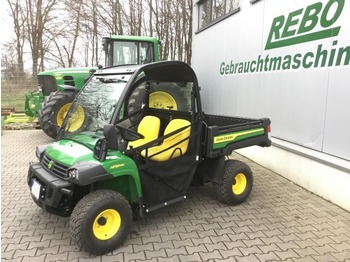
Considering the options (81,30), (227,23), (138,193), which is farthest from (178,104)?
(81,30)

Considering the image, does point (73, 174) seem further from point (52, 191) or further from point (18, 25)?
point (18, 25)

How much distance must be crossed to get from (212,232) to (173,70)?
1996mm

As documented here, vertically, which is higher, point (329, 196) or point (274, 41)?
point (274, 41)

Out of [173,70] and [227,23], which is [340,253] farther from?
[227,23]

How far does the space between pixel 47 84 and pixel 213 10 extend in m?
5.07

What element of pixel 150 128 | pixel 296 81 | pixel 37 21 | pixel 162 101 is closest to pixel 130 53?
pixel 162 101

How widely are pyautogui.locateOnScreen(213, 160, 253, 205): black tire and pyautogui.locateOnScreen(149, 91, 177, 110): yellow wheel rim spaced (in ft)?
3.67

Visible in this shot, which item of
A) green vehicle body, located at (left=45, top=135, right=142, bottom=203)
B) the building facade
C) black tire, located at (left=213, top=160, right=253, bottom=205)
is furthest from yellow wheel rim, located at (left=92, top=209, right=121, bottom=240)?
the building facade

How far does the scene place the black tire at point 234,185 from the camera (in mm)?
4320

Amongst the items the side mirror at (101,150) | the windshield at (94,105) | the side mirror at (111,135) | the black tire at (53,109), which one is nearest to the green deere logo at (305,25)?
the windshield at (94,105)

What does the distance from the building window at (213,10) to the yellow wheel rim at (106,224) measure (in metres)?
5.60

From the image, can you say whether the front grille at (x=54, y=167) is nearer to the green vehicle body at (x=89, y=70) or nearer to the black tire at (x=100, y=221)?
the black tire at (x=100, y=221)

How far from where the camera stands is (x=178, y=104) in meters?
4.26

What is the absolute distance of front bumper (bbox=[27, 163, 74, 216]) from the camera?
10.1 ft
